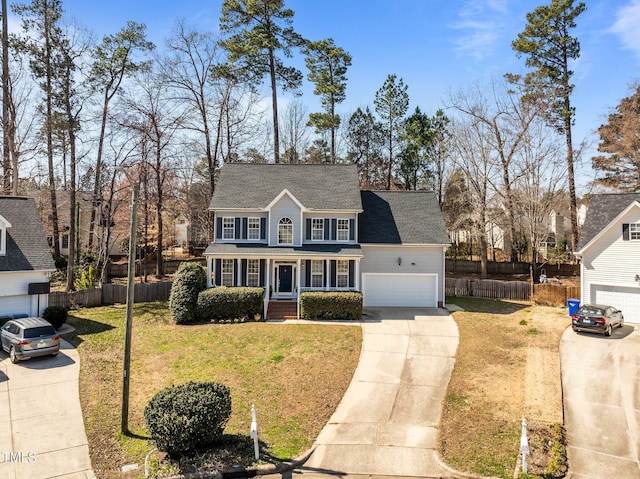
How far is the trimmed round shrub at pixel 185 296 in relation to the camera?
22188mm

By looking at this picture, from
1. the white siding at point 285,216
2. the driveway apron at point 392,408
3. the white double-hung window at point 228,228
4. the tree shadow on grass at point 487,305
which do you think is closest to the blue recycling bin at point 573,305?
the tree shadow on grass at point 487,305

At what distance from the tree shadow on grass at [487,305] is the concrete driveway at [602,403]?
5.46 meters

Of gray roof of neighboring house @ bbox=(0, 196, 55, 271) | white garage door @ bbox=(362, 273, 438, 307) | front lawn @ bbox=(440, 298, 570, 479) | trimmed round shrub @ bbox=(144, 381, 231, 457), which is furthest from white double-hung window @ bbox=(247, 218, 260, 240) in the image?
trimmed round shrub @ bbox=(144, 381, 231, 457)

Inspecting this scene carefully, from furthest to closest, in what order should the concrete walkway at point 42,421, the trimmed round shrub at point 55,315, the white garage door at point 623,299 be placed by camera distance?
the white garage door at point 623,299 < the trimmed round shrub at point 55,315 < the concrete walkway at point 42,421

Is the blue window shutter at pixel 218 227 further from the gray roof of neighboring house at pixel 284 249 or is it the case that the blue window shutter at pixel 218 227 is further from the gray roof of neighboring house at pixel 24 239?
the gray roof of neighboring house at pixel 24 239

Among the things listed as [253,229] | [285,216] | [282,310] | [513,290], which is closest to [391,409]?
[282,310]

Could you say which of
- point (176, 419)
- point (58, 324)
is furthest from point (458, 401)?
point (58, 324)

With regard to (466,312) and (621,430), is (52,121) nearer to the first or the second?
(466,312)

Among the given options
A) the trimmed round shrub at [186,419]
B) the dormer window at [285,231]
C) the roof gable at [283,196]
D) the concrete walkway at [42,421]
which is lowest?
the concrete walkway at [42,421]

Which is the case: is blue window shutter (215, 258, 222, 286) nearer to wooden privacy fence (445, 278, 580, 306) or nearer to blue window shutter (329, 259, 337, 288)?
blue window shutter (329, 259, 337, 288)

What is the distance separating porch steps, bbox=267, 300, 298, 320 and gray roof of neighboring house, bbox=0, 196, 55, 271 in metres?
11.6

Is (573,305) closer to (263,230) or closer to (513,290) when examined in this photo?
(513,290)

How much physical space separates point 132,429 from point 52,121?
24.3 meters

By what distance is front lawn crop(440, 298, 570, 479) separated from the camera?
399 inches
